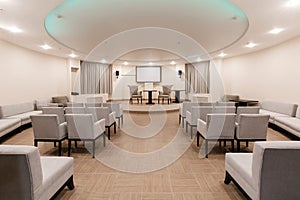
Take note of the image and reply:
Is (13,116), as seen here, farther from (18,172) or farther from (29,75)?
(18,172)

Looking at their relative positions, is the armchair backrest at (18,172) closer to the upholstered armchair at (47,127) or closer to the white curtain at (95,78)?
the upholstered armchair at (47,127)

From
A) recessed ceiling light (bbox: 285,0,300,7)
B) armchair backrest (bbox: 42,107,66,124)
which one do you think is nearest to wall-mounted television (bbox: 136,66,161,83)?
armchair backrest (bbox: 42,107,66,124)

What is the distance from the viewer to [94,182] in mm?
2736

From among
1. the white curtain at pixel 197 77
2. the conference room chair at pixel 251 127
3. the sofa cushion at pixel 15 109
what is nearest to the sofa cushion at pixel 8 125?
the sofa cushion at pixel 15 109

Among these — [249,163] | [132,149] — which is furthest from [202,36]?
[249,163]

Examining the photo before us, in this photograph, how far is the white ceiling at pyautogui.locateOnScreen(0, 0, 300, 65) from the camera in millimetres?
3592

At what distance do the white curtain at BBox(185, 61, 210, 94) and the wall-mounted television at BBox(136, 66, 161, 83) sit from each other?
77.4 inches

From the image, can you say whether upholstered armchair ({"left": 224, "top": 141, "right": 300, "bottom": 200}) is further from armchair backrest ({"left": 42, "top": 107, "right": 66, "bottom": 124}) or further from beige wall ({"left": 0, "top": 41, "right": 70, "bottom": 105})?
beige wall ({"left": 0, "top": 41, "right": 70, "bottom": 105})

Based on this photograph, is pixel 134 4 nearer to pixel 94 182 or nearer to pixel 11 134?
pixel 94 182

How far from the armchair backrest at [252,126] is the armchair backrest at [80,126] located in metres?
2.69

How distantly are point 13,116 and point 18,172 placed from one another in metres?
4.80

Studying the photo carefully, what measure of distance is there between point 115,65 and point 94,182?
11.5 metres

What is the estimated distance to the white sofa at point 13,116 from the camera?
460 centimetres

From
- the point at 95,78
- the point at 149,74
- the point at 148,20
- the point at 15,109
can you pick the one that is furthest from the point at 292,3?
the point at 149,74
